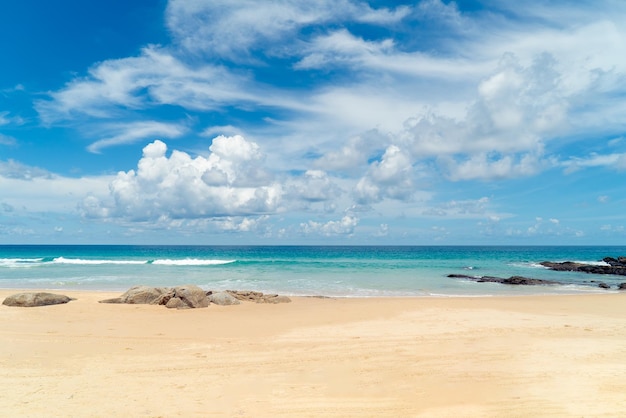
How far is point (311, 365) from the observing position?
855 cm

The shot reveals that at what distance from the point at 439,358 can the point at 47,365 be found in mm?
8049

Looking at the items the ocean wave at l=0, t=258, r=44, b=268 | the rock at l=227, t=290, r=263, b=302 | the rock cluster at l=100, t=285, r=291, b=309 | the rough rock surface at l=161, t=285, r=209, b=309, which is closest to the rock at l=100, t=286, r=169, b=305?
the rock cluster at l=100, t=285, r=291, b=309

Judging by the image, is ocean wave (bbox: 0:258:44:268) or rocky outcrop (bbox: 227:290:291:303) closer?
rocky outcrop (bbox: 227:290:291:303)

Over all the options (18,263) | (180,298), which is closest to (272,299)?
(180,298)

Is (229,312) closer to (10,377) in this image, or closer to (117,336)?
(117,336)

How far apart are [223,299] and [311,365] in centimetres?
999

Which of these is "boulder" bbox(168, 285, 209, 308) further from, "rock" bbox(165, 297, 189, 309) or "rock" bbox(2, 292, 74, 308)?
"rock" bbox(2, 292, 74, 308)

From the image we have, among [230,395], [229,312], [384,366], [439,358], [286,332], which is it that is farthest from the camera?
[229,312]

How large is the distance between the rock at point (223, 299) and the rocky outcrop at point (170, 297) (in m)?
0.56

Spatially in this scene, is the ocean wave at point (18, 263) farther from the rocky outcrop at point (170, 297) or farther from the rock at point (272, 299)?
the rock at point (272, 299)

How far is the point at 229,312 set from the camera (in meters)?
15.9

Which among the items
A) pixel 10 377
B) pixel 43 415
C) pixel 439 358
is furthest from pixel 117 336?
pixel 439 358

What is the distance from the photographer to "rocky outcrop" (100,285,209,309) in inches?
653

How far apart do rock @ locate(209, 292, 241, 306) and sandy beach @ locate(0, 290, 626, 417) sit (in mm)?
2759
